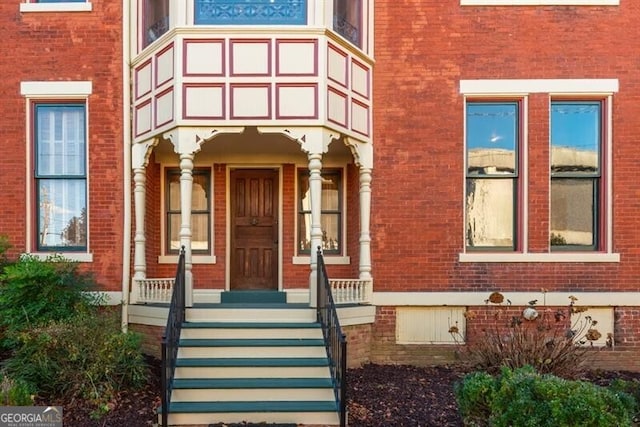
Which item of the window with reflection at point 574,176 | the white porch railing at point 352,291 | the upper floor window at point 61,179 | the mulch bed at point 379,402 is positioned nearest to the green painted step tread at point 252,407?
the mulch bed at point 379,402

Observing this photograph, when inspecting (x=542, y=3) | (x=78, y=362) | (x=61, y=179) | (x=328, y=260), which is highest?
(x=542, y=3)

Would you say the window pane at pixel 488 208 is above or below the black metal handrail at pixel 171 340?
above

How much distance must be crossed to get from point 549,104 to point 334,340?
5176 millimetres

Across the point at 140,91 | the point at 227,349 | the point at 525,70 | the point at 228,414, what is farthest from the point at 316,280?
the point at 525,70

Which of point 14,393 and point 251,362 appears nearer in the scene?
point 14,393

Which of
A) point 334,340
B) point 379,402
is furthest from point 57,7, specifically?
point 379,402

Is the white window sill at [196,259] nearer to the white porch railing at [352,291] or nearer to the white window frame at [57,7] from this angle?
Result: the white porch railing at [352,291]

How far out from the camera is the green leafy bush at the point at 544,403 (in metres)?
4.06

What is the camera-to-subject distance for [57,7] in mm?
7457

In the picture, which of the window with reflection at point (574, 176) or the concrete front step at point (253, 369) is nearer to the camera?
the concrete front step at point (253, 369)

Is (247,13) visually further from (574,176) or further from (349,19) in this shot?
(574,176)

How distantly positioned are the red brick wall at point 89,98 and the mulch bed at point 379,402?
2.02m

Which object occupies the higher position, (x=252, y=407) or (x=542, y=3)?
(x=542, y=3)

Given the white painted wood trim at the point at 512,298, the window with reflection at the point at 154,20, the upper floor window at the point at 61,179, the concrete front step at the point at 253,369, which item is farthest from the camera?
the upper floor window at the point at 61,179
